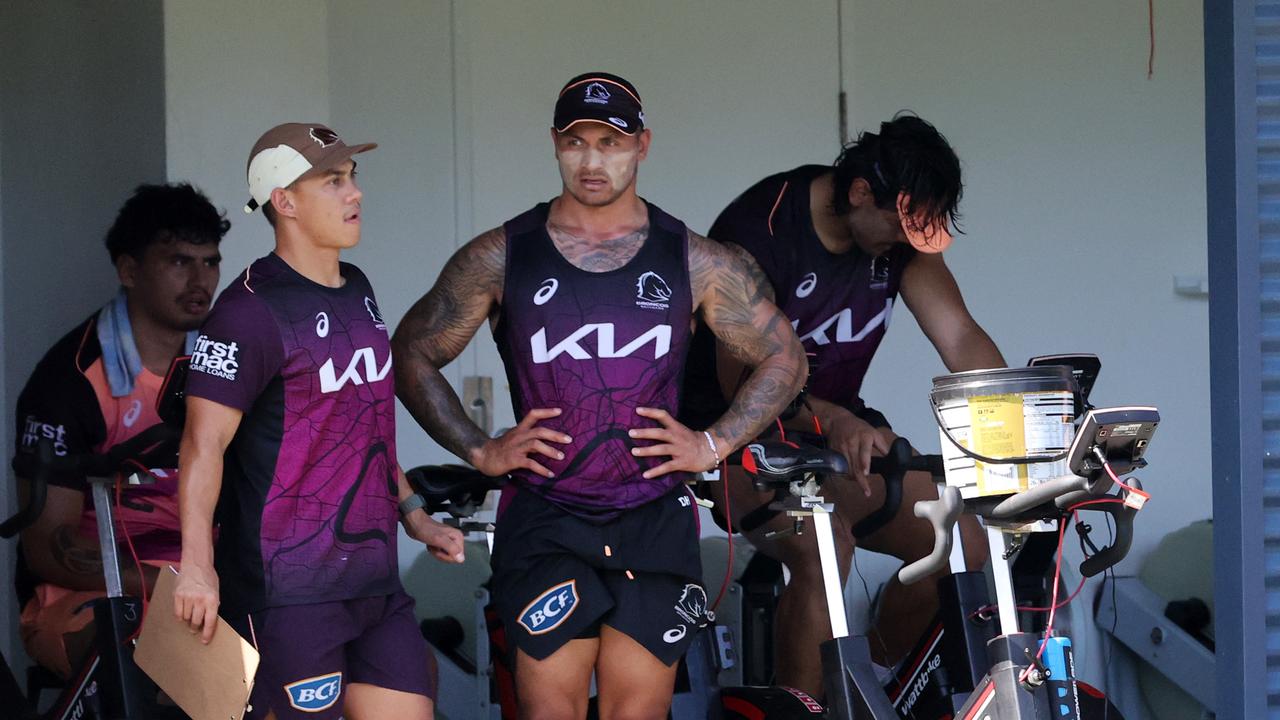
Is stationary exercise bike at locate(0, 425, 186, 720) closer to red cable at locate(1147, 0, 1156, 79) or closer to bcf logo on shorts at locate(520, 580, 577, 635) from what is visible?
bcf logo on shorts at locate(520, 580, 577, 635)

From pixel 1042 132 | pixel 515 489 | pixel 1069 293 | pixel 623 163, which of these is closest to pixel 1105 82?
pixel 1042 132

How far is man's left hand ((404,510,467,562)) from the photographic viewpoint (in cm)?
361

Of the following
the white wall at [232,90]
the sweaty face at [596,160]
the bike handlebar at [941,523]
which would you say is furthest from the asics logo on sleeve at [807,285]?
the white wall at [232,90]

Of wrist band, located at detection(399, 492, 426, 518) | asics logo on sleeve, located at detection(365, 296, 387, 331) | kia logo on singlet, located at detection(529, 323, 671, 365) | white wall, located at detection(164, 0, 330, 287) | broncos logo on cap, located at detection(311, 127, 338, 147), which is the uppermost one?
white wall, located at detection(164, 0, 330, 287)

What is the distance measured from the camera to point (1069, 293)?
19.8 feet

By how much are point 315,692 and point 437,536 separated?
45 centimetres

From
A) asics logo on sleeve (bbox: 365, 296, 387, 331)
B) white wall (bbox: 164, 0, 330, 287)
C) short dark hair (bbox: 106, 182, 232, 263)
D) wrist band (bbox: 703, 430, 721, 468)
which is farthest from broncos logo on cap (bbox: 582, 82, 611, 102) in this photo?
white wall (bbox: 164, 0, 330, 287)

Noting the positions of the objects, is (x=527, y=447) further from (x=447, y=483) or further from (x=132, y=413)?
(x=132, y=413)

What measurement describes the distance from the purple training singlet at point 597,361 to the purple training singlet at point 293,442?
0.46 meters

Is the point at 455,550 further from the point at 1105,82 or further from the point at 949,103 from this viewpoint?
the point at 1105,82

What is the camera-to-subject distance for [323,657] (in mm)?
3357

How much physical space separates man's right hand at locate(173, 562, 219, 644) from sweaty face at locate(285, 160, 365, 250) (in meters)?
0.77

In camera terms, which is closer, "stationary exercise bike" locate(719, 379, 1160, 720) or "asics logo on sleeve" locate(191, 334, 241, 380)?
"stationary exercise bike" locate(719, 379, 1160, 720)

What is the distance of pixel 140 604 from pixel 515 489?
0.92m
